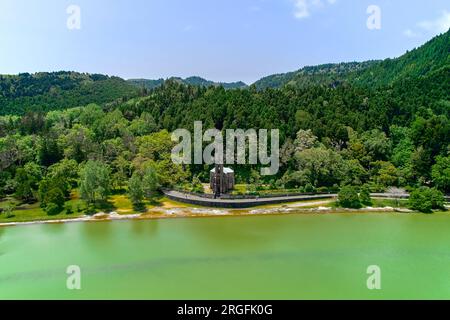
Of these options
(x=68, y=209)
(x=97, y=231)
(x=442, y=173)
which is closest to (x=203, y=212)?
(x=97, y=231)

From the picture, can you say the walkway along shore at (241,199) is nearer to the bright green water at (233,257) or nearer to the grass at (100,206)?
the grass at (100,206)

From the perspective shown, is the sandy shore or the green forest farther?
the green forest

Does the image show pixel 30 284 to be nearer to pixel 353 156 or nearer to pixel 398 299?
pixel 398 299

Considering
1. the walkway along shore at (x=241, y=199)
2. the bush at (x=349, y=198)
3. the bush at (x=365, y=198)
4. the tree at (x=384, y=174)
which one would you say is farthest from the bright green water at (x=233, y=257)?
the tree at (x=384, y=174)

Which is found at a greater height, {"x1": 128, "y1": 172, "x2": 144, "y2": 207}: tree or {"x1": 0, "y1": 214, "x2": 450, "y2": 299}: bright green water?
{"x1": 128, "y1": 172, "x2": 144, "y2": 207}: tree

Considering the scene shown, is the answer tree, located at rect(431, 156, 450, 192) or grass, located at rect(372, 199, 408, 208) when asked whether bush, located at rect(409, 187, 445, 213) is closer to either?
grass, located at rect(372, 199, 408, 208)

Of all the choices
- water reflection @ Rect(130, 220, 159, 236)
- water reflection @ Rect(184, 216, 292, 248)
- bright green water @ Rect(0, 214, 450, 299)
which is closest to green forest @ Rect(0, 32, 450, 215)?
water reflection @ Rect(130, 220, 159, 236)
